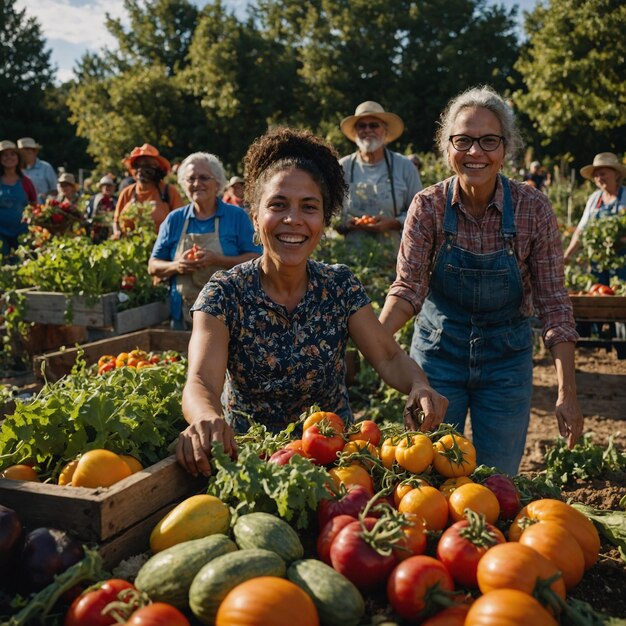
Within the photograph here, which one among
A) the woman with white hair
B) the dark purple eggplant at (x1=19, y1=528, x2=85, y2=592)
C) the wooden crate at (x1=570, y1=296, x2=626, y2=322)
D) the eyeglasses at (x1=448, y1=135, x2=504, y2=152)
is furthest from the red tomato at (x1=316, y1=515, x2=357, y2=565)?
the wooden crate at (x1=570, y1=296, x2=626, y2=322)

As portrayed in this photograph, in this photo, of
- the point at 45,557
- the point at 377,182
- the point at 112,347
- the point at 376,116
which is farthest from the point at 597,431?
the point at 45,557

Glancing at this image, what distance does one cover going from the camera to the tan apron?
5.51 metres

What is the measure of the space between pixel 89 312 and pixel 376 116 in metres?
3.42

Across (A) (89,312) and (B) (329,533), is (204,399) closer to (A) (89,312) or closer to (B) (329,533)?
(B) (329,533)

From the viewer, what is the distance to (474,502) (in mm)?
1787

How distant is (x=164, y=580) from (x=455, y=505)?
2.57ft

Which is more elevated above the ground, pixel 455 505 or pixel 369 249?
pixel 369 249

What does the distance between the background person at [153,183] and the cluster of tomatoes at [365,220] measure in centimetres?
220

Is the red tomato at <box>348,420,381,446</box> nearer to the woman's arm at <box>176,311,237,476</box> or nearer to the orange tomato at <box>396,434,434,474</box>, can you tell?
the orange tomato at <box>396,434,434,474</box>

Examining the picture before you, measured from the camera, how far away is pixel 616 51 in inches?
859

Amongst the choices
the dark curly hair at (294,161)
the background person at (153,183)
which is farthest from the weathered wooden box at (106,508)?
the background person at (153,183)

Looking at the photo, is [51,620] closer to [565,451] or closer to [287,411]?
[287,411]

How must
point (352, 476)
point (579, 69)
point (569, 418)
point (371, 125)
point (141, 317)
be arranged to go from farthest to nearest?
point (579, 69) < point (141, 317) < point (371, 125) < point (569, 418) < point (352, 476)

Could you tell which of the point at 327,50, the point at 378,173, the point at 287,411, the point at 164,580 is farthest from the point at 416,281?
the point at 327,50
